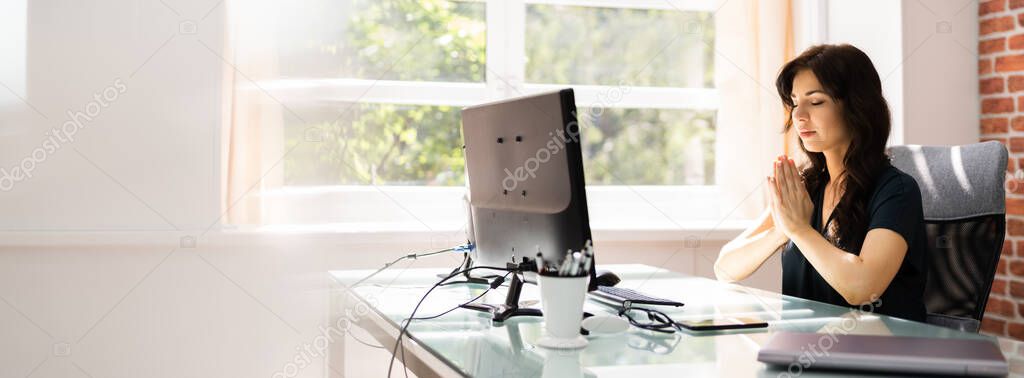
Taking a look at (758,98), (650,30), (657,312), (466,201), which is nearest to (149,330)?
(466,201)

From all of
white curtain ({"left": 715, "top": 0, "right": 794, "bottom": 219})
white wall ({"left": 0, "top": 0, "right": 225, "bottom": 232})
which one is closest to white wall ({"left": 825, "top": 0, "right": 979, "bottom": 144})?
white curtain ({"left": 715, "top": 0, "right": 794, "bottom": 219})

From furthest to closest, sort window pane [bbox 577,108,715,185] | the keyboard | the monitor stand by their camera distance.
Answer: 1. window pane [bbox 577,108,715,185]
2. the keyboard
3. the monitor stand

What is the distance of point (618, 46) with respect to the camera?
3.25 metres

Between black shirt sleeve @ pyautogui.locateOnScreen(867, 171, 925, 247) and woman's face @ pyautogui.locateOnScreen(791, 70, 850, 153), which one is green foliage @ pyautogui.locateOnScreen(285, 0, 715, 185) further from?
black shirt sleeve @ pyautogui.locateOnScreen(867, 171, 925, 247)

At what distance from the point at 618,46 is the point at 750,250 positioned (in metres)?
1.40

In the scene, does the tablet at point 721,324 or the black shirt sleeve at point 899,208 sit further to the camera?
the black shirt sleeve at point 899,208

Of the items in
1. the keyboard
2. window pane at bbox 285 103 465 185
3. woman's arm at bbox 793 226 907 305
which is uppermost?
window pane at bbox 285 103 465 185

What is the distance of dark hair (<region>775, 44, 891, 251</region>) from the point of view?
1.86m

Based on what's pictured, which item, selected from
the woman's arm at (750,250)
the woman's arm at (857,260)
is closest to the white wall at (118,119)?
the woman's arm at (750,250)

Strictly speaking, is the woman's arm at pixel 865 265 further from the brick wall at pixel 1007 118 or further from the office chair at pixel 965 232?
the brick wall at pixel 1007 118

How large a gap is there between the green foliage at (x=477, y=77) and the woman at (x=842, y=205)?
1216mm

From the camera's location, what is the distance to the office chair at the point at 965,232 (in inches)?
70.2

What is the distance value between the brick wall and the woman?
1374 mm

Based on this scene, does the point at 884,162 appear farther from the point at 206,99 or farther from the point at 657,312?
the point at 206,99
